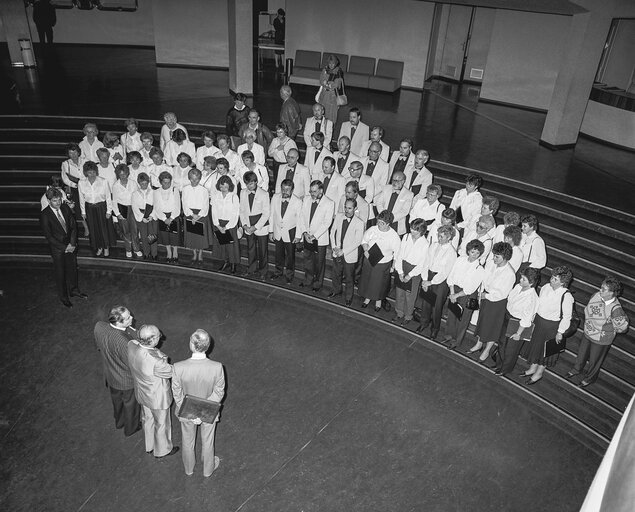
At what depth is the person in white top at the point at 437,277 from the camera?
6277 mm

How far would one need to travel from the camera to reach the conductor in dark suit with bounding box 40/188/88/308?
6.50 m

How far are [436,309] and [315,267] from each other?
184cm

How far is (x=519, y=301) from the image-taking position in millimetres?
5832

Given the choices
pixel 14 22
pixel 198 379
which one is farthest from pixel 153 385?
pixel 14 22

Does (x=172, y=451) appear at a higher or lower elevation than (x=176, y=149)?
lower

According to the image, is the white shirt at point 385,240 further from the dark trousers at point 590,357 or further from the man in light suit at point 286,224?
the dark trousers at point 590,357

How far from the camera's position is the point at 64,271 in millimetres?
6949

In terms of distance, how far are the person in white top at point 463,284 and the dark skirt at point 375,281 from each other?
2.94 feet

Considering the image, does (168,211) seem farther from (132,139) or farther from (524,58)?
(524,58)

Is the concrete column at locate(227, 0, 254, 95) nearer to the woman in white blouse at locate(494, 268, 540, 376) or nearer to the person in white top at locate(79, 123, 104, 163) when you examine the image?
the person in white top at locate(79, 123, 104, 163)

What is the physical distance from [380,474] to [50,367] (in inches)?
150

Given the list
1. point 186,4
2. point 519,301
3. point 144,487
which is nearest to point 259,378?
point 144,487

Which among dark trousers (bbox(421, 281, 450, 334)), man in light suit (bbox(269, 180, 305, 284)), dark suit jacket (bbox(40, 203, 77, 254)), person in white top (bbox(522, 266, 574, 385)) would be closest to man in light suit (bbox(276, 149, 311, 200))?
man in light suit (bbox(269, 180, 305, 284))

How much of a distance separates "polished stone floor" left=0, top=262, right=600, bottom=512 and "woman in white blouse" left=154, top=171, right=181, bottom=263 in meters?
0.87
